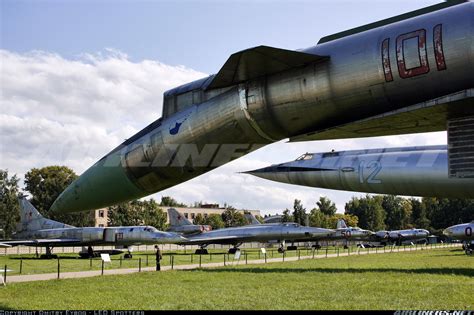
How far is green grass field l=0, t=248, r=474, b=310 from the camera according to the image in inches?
494

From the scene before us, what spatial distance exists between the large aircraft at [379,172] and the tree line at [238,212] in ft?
106

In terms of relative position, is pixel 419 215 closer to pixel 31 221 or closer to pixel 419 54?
pixel 31 221

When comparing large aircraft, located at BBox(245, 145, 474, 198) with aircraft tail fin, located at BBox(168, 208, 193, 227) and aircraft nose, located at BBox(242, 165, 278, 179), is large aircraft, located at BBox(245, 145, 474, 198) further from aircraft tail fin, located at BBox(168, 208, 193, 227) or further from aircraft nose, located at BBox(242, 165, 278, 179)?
aircraft tail fin, located at BBox(168, 208, 193, 227)

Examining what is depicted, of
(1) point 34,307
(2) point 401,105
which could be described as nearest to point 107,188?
(1) point 34,307

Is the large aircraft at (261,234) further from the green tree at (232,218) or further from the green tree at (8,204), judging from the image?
the green tree at (232,218)

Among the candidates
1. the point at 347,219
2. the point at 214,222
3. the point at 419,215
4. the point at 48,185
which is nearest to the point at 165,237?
the point at 48,185

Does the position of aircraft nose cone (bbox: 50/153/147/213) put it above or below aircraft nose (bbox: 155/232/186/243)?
above

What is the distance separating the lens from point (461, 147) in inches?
295

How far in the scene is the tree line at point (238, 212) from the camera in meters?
73.2

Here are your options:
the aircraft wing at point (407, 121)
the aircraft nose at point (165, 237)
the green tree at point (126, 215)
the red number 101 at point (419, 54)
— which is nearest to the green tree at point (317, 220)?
the green tree at point (126, 215)

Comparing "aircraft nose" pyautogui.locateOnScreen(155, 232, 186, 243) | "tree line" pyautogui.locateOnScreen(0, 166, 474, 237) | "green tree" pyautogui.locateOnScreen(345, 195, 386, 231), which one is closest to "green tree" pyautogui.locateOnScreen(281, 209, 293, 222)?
"tree line" pyautogui.locateOnScreen(0, 166, 474, 237)

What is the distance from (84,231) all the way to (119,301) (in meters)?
32.8

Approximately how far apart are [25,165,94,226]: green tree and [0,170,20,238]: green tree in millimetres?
4354

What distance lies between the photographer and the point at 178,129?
8.66 m
